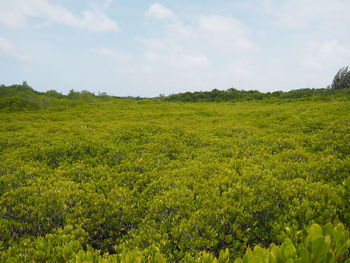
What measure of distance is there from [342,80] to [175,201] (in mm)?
75195

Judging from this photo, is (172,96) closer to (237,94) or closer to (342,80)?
(237,94)

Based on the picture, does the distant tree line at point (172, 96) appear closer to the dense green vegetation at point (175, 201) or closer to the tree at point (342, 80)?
the tree at point (342, 80)

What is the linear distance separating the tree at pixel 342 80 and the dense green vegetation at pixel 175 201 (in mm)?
63190

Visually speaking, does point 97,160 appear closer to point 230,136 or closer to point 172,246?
point 172,246

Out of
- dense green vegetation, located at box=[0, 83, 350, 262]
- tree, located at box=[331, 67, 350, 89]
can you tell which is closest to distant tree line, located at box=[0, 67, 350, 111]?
tree, located at box=[331, 67, 350, 89]

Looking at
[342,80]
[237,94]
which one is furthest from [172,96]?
[342,80]

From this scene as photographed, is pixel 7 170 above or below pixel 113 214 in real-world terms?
above

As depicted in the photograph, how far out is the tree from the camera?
200 ft

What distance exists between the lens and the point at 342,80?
6225cm

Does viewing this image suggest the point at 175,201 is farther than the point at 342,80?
No

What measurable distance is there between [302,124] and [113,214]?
1453 centimetres

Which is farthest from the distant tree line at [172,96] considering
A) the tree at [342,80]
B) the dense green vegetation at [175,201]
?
the dense green vegetation at [175,201]

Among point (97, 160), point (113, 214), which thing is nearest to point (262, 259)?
point (113, 214)

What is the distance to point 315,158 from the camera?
28.7 feet
